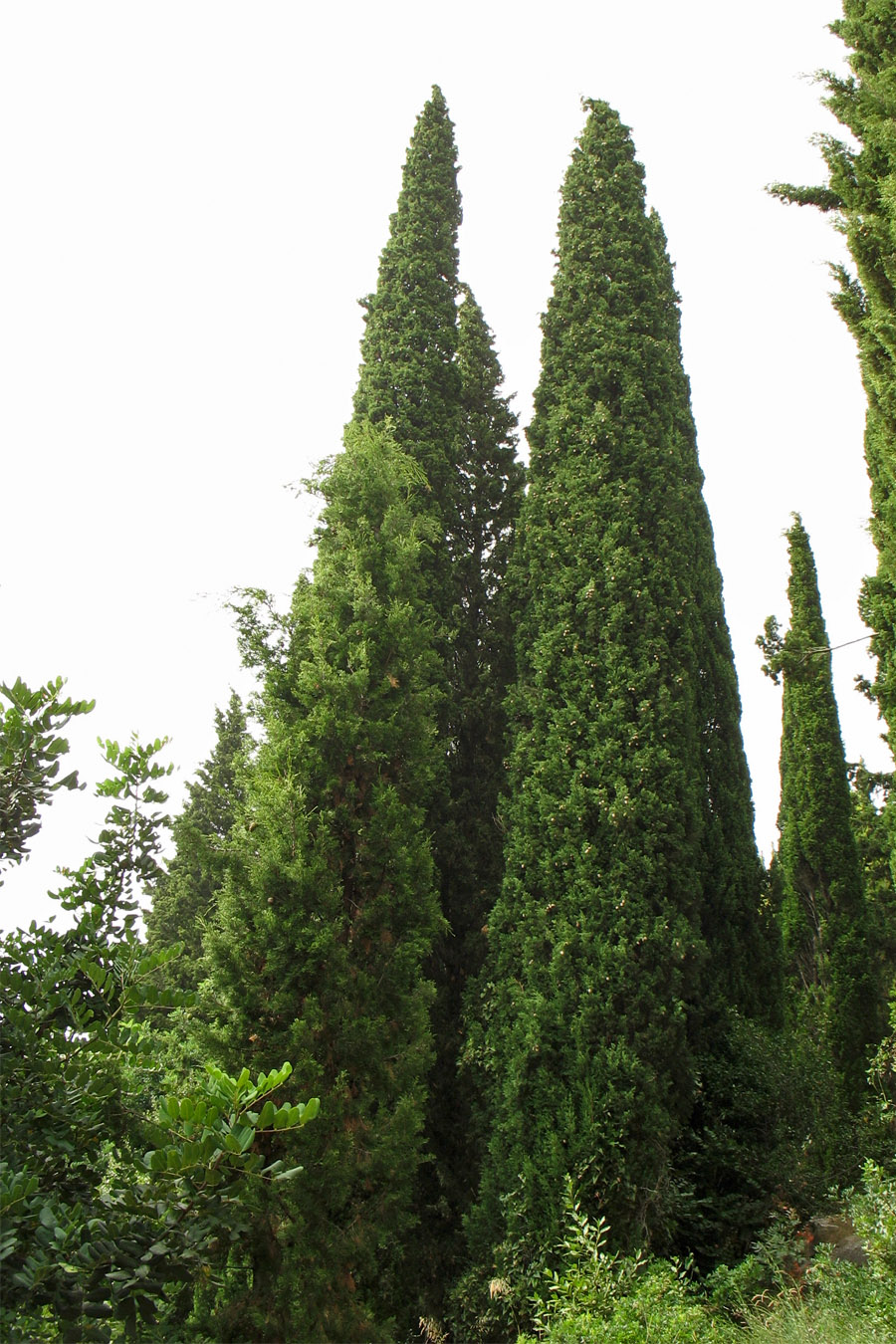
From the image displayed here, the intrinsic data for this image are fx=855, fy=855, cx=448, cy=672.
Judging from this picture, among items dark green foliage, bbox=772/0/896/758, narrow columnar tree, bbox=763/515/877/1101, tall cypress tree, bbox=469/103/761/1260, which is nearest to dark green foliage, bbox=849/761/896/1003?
narrow columnar tree, bbox=763/515/877/1101

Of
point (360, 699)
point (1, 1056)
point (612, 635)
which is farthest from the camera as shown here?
point (612, 635)

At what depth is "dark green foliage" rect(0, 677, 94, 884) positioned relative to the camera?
333 centimetres

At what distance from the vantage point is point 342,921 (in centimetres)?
724

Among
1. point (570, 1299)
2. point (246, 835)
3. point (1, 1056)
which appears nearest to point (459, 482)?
point (246, 835)

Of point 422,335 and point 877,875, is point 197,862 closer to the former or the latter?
point 422,335

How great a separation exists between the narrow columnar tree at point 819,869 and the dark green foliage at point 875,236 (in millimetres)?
8103

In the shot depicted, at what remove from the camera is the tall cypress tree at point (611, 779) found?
741cm

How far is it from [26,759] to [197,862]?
463 cm

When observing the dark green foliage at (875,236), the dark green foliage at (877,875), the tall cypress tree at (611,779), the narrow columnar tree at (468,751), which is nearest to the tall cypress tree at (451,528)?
the narrow columnar tree at (468,751)

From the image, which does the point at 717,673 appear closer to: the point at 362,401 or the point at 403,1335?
the point at 362,401

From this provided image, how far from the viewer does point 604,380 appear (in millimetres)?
10898

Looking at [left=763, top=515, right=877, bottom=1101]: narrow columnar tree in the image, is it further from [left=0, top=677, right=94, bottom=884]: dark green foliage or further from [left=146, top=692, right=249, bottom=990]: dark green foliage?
[left=0, top=677, right=94, bottom=884]: dark green foliage

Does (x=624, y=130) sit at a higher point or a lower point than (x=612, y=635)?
higher

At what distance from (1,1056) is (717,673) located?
30.4ft
